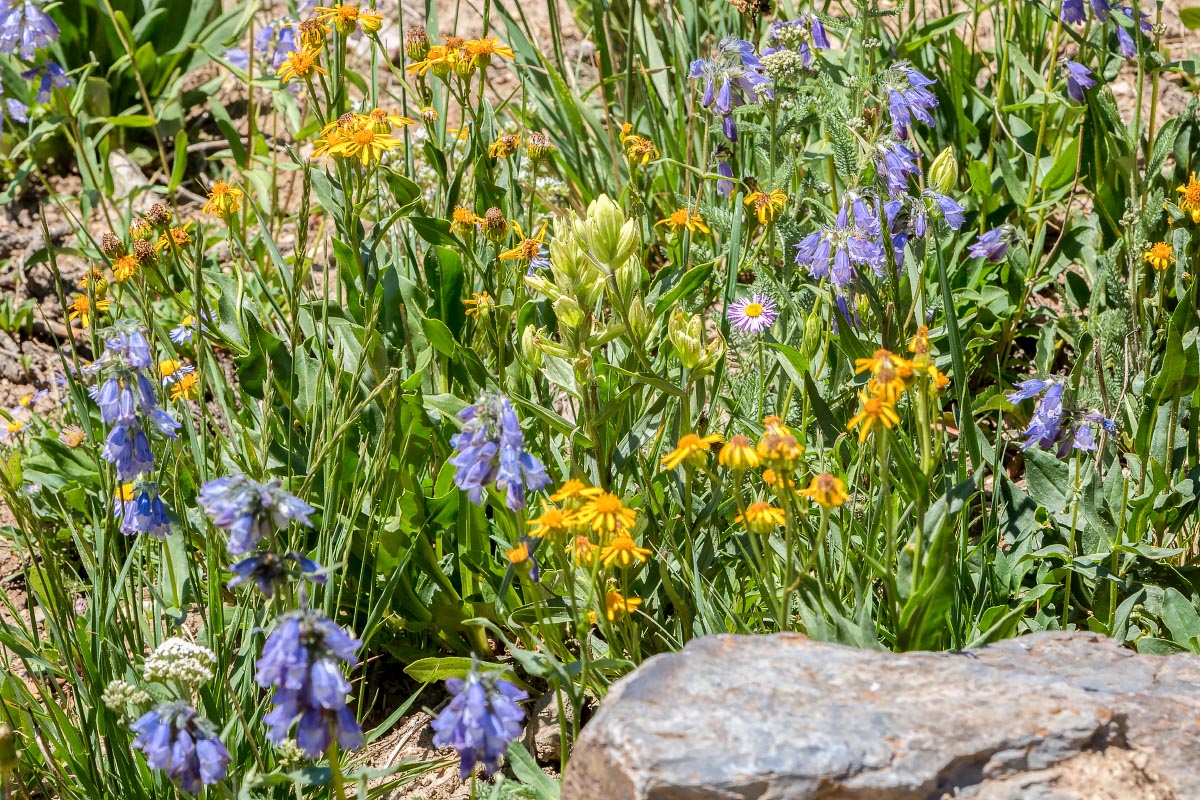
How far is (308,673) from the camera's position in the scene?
154 centimetres

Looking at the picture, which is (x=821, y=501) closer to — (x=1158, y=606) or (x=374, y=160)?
(x=1158, y=606)

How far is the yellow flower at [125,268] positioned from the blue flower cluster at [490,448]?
103 cm

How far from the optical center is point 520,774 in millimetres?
1912

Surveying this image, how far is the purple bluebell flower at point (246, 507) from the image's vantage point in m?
1.62

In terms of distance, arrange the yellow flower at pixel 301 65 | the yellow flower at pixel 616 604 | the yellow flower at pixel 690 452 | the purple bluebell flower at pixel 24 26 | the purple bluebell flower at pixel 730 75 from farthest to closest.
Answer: the purple bluebell flower at pixel 24 26 < the purple bluebell flower at pixel 730 75 < the yellow flower at pixel 301 65 < the yellow flower at pixel 616 604 < the yellow flower at pixel 690 452

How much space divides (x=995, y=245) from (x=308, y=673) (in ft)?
6.94

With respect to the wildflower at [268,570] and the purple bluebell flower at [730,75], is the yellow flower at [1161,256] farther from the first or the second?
the wildflower at [268,570]

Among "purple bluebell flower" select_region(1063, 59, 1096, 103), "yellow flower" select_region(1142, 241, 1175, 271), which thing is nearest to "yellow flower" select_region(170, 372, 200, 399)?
"yellow flower" select_region(1142, 241, 1175, 271)

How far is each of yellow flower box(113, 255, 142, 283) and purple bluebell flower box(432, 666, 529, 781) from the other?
1.32m

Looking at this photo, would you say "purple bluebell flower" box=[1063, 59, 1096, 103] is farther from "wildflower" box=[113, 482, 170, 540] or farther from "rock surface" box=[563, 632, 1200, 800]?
"wildflower" box=[113, 482, 170, 540]

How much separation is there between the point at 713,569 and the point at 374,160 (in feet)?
3.62

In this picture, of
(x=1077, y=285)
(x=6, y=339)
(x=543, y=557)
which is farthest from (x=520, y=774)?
(x=6, y=339)

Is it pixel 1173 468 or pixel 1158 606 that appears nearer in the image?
pixel 1158 606

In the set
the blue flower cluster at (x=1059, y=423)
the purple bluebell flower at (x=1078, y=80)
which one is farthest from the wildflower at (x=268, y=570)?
the purple bluebell flower at (x=1078, y=80)
